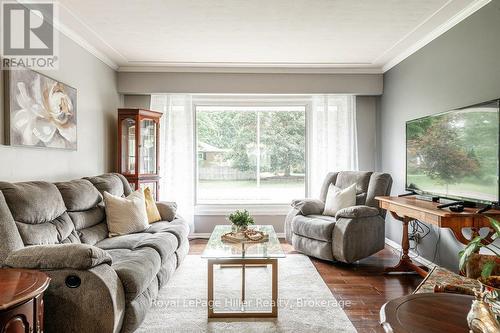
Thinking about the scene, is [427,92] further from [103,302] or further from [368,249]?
[103,302]

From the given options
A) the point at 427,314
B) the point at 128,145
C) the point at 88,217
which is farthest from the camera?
the point at 128,145

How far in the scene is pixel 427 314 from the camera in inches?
49.8

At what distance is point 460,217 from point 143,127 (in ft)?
12.3

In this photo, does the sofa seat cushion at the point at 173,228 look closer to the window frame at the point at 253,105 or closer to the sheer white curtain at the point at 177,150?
the sheer white curtain at the point at 177,150

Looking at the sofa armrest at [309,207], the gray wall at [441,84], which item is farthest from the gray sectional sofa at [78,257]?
the gray wall at [441,84]

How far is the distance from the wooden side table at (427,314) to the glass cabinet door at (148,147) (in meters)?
3.82

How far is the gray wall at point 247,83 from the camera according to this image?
193 inches

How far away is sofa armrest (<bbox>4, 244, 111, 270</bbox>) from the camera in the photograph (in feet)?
6.28

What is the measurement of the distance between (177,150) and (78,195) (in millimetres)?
2208

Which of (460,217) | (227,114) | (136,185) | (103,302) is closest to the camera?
(103,302)

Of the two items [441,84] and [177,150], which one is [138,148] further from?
[441,84]

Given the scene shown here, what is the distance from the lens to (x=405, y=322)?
1.20 m

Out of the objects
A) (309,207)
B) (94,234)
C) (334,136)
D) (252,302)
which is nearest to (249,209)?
(309,207)

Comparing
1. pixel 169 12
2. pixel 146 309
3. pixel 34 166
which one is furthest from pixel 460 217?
pixel 34 166
